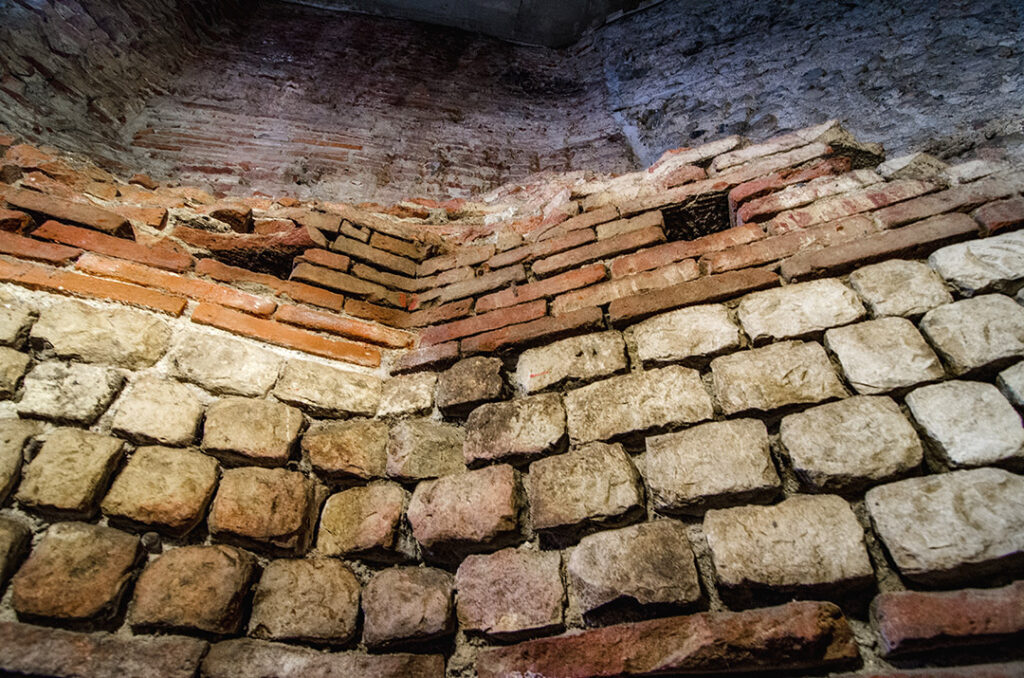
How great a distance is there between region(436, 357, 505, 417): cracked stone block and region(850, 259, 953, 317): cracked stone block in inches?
38.0

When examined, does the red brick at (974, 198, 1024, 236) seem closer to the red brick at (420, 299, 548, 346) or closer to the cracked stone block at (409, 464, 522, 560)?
the red brick at (420, 299, 548, 346)

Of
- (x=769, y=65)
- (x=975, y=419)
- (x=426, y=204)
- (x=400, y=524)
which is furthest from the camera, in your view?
(x=769, y=65)

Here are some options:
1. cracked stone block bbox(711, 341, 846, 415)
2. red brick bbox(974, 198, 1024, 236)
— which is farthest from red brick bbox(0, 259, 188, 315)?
red brick bbox(974, 198, 1024, 236)

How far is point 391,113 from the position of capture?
373 centimetres

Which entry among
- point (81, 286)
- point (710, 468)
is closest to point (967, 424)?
point (710, 468)

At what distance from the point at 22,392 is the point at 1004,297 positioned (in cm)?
224

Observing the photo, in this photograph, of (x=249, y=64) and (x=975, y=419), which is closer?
(x=975, y=419)

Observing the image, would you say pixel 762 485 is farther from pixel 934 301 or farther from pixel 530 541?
pixel 934 301

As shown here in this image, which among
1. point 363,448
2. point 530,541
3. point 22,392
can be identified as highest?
point 22,392

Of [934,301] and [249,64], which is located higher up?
[249,64]

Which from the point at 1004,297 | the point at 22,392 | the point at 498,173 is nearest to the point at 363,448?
the point at 22,392

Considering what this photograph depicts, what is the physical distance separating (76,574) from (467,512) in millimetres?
779

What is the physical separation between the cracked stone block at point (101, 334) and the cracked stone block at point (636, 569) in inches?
47.9

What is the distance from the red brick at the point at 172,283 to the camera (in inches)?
53.4
